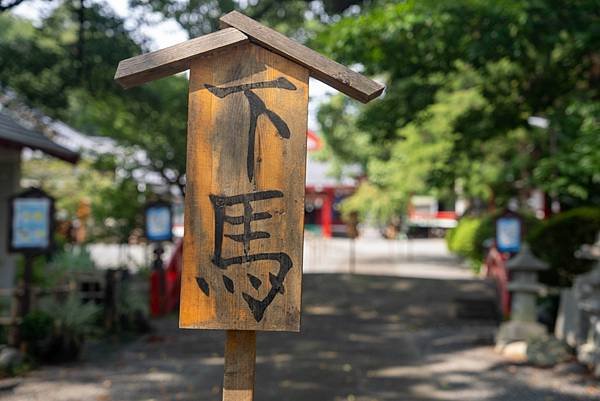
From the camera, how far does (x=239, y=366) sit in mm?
3145

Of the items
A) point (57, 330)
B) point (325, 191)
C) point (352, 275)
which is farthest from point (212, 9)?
point (325, 191)

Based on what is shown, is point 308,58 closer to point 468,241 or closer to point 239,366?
point 239,366

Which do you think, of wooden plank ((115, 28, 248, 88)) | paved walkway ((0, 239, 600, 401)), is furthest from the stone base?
wooden plank ((115, 28, 248, 88))

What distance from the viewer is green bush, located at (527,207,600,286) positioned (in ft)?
37.2

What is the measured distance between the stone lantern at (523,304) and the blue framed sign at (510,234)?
1.77 meters

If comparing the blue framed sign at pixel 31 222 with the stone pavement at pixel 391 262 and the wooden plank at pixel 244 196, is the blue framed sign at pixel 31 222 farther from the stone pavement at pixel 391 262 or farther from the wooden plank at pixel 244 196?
the stone pavement at pixel 391 262

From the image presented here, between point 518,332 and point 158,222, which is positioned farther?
point 158,222

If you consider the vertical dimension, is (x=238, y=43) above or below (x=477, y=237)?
above

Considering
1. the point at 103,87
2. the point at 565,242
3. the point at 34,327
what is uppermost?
the point at 103,87

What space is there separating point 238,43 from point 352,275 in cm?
1400

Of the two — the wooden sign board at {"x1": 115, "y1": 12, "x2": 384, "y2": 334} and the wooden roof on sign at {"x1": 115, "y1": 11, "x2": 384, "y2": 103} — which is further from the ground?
the wooden roof on sign at {"x1": 115, "y1": 11, "x2": 384, "y2": 103}

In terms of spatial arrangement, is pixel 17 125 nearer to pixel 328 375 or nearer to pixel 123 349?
pixel 123 349

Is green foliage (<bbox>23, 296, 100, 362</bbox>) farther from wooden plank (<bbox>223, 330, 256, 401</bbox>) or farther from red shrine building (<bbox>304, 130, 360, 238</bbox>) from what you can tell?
red shrine building (<bbox>304, 130, 360, 238</bbox>)

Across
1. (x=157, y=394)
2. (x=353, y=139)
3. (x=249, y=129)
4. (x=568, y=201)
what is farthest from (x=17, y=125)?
(x=353, y=139)
